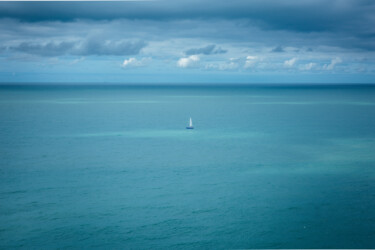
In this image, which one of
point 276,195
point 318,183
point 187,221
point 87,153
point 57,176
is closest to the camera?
point 187,221

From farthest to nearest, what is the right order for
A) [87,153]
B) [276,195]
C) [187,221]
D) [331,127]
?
[331,127], [87,153], [276,195], [187,221]

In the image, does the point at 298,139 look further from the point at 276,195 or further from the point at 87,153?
the point at 87,153

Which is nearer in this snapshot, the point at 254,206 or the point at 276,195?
the point at 254,206

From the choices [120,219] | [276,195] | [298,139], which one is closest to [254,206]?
[276,195]

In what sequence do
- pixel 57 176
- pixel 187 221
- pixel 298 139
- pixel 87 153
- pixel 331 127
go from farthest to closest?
pixel 331 127 → pixel 298 139 → pixel 87 153 → pixel 57 176 → pixel 187 221

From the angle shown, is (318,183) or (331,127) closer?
(318,183)

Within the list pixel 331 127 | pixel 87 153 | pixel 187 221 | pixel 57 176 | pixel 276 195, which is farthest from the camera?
pixel 331 127

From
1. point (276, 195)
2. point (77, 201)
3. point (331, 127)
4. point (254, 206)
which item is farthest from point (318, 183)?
point (331, 127)

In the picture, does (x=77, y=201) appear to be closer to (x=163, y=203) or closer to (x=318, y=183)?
(x=163, y=203)
